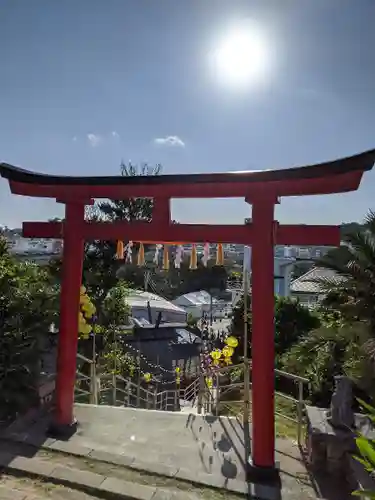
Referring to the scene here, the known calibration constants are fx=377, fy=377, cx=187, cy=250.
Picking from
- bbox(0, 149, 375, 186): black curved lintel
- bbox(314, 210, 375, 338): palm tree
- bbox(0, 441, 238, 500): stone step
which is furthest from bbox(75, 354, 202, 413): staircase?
bbox(314, 210, 375, 338): palm tree

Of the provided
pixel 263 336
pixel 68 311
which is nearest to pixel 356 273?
pixel 263 336

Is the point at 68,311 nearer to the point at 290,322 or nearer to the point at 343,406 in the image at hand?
the point at 343,406

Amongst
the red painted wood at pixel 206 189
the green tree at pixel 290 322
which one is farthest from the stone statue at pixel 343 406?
the green tree at pixel 290 322

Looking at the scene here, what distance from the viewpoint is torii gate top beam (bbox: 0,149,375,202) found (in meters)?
4.16

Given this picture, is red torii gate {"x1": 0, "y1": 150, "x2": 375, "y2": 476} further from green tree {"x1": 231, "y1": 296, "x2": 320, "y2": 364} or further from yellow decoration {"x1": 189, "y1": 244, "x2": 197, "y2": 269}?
green tree {"x1": 231, "y1": 296, "x2": 320, "y2": 364}

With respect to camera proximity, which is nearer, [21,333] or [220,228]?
[220,228]

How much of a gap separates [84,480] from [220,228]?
327 centimetres

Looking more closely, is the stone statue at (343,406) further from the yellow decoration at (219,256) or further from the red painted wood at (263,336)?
the yellow decoration at (219,256)

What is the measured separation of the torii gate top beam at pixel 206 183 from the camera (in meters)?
4.16

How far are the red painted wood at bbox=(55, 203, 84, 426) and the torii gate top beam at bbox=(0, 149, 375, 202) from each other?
39 centimetres

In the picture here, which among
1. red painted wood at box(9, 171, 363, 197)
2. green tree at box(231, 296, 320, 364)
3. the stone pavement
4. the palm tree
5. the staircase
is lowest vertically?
the staircase

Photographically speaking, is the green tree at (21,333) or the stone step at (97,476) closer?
the stone step at (97,476)

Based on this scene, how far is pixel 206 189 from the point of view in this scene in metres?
4.81

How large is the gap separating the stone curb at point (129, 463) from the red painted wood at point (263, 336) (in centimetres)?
54
